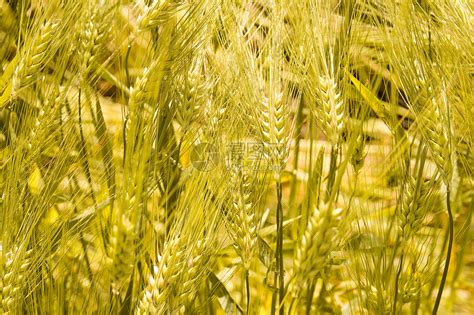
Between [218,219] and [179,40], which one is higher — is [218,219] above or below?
below

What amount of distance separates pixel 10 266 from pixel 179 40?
30cm

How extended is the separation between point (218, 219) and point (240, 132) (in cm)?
12

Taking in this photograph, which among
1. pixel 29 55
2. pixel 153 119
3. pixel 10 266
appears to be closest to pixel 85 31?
pixel 29 55

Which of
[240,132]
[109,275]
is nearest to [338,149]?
[240,132]

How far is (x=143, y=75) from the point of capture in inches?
24.8

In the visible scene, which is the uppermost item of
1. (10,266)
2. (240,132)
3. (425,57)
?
(425,57)

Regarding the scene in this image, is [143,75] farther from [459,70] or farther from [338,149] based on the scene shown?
[459,70]

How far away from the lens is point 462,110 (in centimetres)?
74

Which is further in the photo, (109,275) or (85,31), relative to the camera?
(85,31)

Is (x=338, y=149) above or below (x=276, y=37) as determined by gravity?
below

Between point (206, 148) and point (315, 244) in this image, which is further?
point (206, 148)

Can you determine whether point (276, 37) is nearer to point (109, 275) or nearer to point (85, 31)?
point (85, 31)

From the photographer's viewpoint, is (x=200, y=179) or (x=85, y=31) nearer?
(x=200, y=179)

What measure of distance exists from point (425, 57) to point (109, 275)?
45 cm
